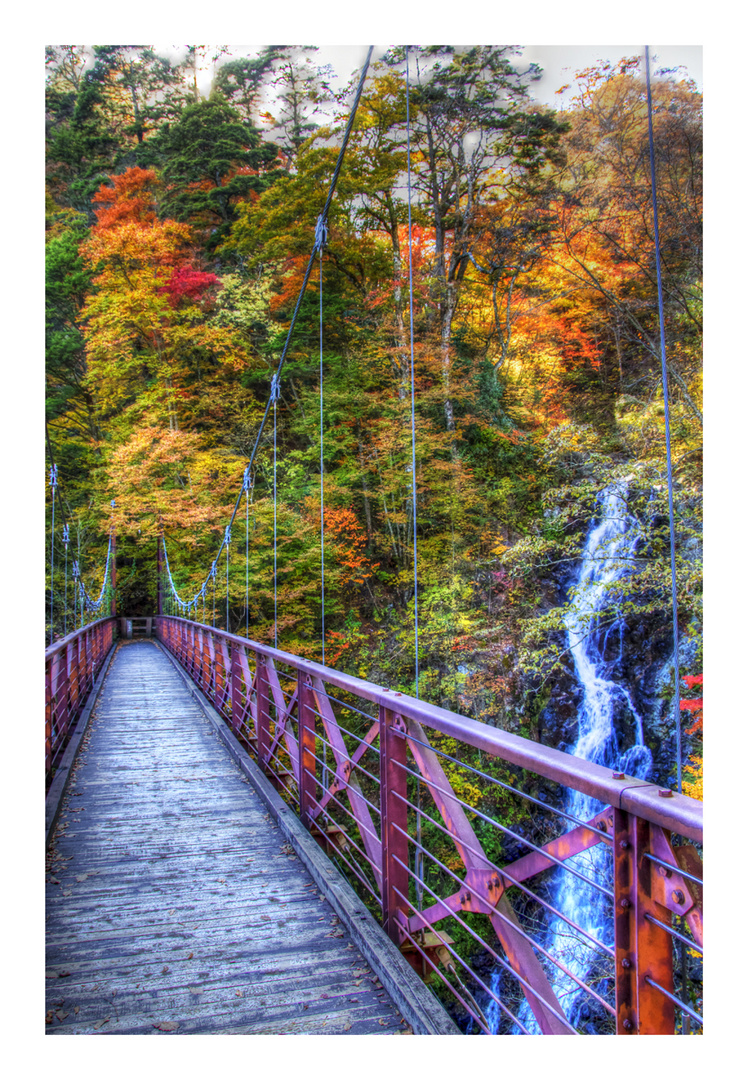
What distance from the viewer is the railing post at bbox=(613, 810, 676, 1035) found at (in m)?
0.85

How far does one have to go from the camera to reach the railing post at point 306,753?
8.50ft

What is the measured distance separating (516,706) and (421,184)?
27.3 feet

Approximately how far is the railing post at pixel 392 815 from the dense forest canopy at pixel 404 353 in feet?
16.5

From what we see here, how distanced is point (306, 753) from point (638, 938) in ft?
6.33

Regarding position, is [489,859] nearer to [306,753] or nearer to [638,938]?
[306,753]

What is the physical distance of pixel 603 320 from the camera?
349 inches

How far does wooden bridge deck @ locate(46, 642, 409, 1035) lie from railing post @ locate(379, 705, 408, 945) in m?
0.16

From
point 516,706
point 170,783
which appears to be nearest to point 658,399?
point 516,706

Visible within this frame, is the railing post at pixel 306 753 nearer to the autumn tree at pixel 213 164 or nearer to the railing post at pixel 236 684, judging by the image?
the railing post at pixel 236 684

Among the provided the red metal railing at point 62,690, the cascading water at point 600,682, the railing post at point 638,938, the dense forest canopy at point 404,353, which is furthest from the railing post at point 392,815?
the cascading water at point 600,682

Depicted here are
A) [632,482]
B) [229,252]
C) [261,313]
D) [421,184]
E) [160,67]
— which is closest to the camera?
[632,482]

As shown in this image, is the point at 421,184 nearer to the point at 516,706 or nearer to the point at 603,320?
the point at 603,320

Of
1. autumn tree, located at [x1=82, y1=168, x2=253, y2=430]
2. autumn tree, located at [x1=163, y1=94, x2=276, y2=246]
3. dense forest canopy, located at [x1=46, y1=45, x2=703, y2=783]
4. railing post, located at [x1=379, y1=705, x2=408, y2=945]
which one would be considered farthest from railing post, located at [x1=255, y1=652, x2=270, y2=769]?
autumn tree, located at [x1=163, y1=94, x2=276, y2=246]

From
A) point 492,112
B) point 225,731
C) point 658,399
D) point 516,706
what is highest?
point 492,112
